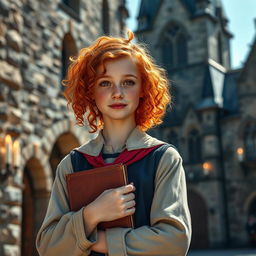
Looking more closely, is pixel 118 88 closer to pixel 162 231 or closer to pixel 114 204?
pixel 114 204

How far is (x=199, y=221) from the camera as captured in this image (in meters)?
27.3

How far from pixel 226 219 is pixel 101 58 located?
1026 inches

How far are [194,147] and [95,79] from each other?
2708cm

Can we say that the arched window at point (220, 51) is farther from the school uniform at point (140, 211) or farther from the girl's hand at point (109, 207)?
the girl's hand at point (109, 207)

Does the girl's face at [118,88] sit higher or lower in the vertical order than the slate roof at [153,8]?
lower

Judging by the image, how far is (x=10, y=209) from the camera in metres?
7.30

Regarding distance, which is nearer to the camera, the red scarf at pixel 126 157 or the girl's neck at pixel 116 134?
the red scarf at pixel 126 157

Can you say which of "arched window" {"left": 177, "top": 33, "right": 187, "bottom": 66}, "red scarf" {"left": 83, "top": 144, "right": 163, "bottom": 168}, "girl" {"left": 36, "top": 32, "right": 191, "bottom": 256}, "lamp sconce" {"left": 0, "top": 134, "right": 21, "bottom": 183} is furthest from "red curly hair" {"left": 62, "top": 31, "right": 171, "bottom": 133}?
"arched window" {"left": 177, "top": 33, "right": 187, "bottom": 66}

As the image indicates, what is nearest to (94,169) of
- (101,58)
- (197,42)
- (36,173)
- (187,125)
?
(101,58)

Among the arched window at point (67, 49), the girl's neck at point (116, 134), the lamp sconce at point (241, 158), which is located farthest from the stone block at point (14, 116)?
the lamp sconce at point (241, 158)

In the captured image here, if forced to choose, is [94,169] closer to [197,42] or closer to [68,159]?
[68,159]

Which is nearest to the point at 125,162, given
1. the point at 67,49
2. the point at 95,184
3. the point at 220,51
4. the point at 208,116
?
the point at 95,184

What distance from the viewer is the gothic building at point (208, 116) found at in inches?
1058

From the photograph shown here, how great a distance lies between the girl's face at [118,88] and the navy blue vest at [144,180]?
0.84ft
